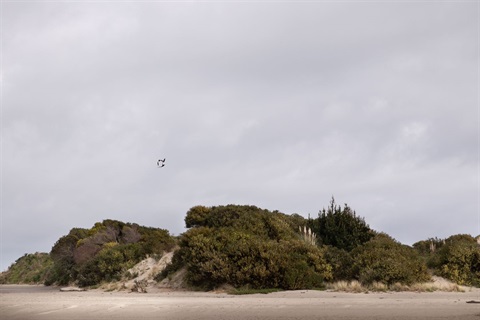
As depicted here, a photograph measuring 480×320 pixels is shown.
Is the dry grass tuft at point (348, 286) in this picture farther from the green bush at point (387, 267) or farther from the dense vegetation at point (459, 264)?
the dense vegetation at point (459, 264)

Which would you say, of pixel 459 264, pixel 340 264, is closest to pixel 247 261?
pixel 340 264

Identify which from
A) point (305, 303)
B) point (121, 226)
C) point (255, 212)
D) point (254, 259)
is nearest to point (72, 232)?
point (121, 226)

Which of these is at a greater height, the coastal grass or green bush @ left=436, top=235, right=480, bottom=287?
green bush @ left=436, top=235, right=480, bottom=287

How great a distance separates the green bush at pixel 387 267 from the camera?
18375 millimetres

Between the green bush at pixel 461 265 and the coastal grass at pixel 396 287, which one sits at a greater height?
the green bush at pixel 461 265

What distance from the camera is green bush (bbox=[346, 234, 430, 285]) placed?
60.3 ft

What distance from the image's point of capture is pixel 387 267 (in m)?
18.6

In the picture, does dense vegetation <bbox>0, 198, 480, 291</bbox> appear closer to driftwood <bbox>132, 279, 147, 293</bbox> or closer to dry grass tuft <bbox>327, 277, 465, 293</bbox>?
dry grass tuft <bbox>327, 277, 465, 293</bbox>

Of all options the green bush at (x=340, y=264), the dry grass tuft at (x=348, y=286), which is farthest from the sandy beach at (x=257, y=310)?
the green bush at (x=340, y=264)

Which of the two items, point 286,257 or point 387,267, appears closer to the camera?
point 387,267

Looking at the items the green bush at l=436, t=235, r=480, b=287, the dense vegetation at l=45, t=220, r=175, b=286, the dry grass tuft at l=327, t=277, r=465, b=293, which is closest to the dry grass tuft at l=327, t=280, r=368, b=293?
the dry grass tuft at l=327, t=277, r=465, b=293

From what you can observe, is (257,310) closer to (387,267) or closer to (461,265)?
(387,267)

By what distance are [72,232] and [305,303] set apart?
36.1 meters

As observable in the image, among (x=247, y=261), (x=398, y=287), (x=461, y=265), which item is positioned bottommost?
(x=398, y=287)
